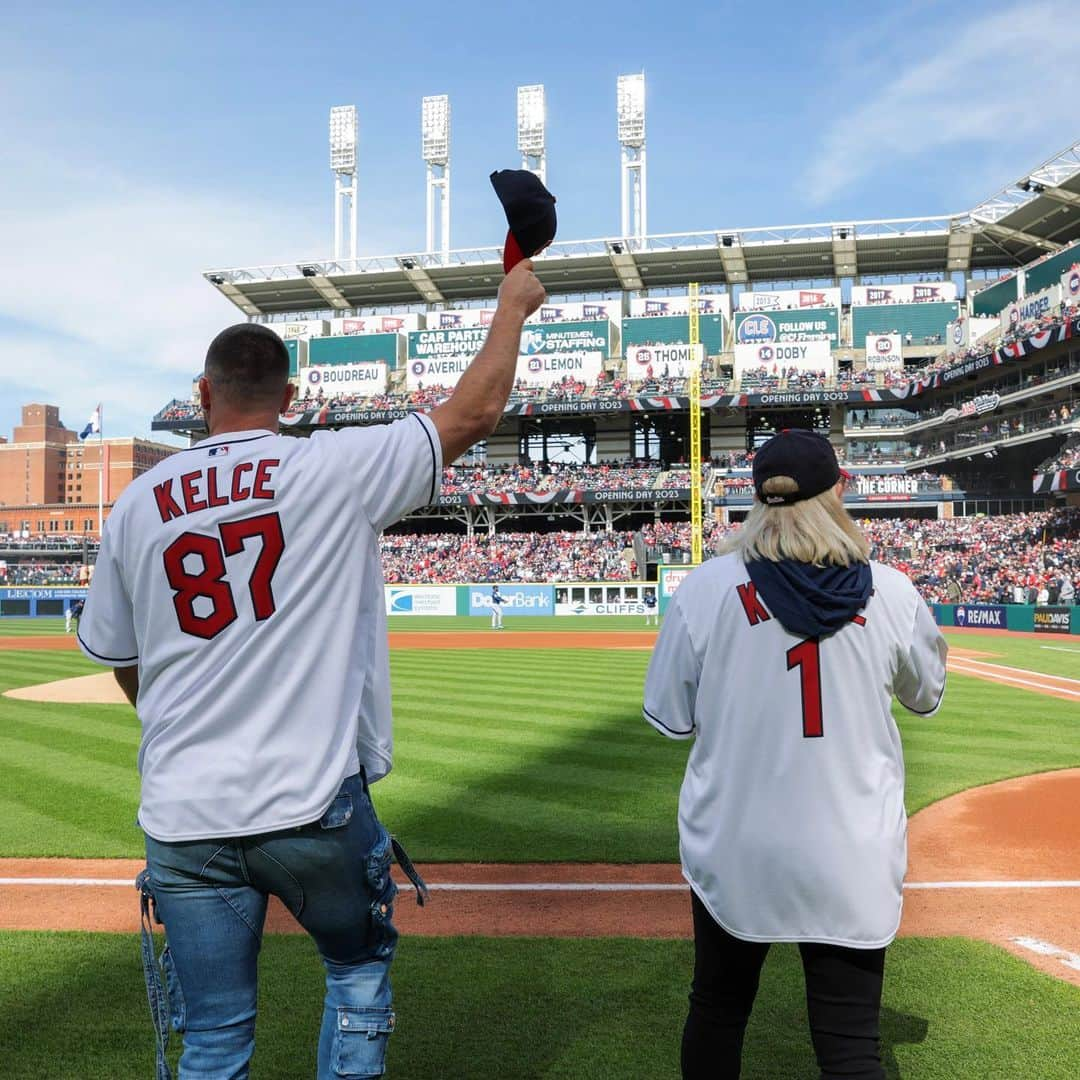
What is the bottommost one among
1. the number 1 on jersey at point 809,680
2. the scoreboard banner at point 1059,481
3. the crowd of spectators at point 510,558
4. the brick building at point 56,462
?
the crowd of spectators at point 510,558

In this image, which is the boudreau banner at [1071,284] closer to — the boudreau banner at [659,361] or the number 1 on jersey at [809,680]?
the boudreau banner at [659,361]

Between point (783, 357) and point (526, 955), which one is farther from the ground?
point (783, 357)

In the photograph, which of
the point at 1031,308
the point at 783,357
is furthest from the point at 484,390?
the point at 783,357

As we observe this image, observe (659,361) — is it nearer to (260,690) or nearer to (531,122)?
(531,122)

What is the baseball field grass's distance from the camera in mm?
3676

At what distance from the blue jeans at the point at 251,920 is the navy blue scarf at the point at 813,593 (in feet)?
3.82

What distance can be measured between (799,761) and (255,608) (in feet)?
4.63

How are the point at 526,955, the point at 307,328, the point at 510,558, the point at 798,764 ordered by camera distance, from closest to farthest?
the point at 798,764 < the point at 526,955 < the point at 510,558 < the point at 307,328

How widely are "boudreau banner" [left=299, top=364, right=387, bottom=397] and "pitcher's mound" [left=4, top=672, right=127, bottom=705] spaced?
4657 cm

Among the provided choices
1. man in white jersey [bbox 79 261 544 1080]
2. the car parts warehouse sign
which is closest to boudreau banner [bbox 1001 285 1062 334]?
the car parts warehouse sign

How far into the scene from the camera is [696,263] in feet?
196

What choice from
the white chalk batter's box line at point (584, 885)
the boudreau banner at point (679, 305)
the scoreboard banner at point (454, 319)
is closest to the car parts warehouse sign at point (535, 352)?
the scoreboard banner at point (454, 319)

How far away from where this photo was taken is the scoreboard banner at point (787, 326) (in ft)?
188

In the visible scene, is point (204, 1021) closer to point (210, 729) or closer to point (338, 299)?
point (210, 729)
